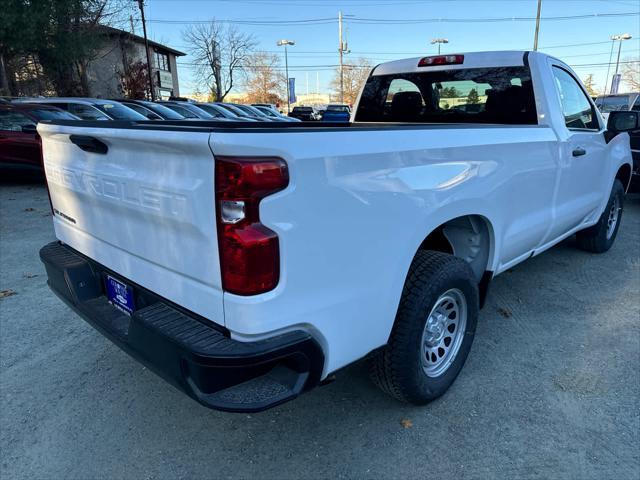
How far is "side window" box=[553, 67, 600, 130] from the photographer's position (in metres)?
3.75

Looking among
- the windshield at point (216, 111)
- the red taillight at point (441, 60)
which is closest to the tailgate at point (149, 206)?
the red taillight at point (441, 60)

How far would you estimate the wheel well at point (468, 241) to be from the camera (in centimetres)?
295

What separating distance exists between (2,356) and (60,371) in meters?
0.52

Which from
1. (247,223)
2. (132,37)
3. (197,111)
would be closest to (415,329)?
(247,223)

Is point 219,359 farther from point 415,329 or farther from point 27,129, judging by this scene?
point 27,129

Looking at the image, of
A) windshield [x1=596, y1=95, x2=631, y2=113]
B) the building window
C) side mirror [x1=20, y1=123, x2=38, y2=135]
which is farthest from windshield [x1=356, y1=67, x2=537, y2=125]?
the building window

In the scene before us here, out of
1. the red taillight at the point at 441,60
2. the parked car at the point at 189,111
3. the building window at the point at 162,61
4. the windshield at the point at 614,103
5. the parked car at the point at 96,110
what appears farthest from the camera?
the building window at the point at 162,61

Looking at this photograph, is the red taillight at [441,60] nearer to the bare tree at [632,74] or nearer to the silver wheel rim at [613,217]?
the silver wheel rim at [613,217]

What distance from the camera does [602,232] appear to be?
518 centimetres

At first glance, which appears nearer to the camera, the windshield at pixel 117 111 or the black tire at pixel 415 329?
the black tire at pixel 415 329

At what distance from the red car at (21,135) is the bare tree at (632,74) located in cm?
7111

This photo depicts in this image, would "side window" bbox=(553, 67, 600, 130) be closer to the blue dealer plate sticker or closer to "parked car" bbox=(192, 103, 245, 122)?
the blue dealer plate sticker

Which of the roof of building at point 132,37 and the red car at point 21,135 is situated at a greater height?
the roof of building at point 132,37

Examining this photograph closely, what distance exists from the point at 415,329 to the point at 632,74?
76.3 m
